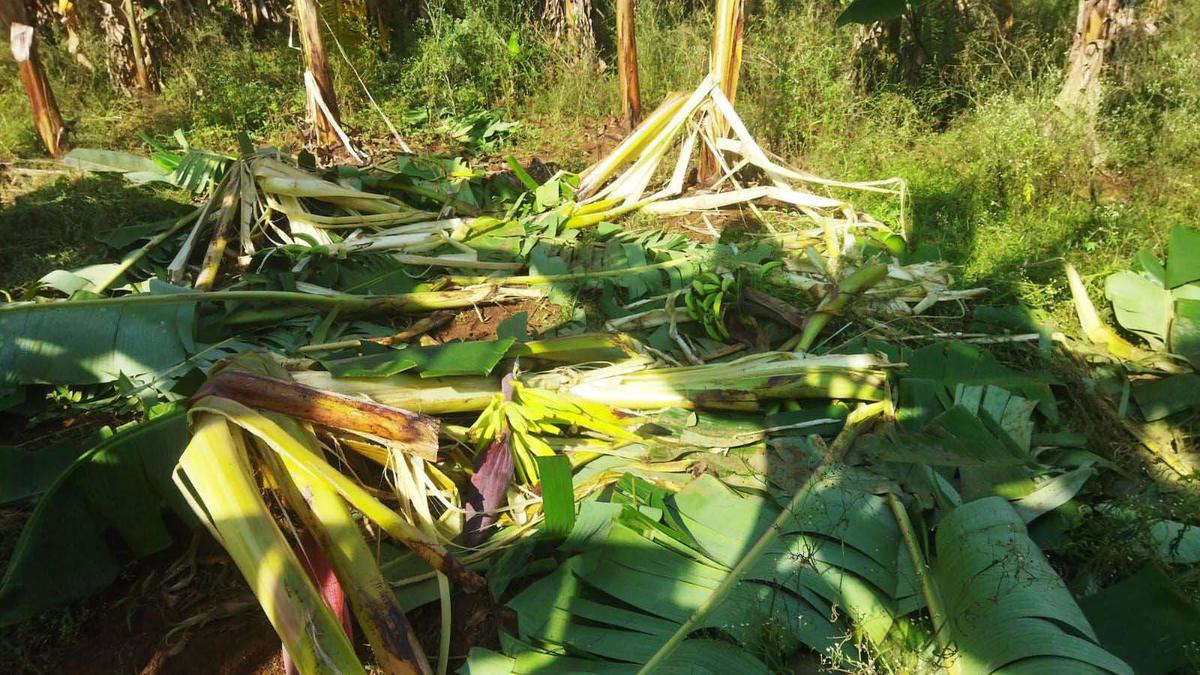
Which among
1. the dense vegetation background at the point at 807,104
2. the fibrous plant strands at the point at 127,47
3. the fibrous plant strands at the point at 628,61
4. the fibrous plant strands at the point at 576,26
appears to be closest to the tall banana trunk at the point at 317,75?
the dense vegetation background at the point at 807,104

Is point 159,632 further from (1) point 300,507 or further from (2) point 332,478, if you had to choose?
(2) point 332,478

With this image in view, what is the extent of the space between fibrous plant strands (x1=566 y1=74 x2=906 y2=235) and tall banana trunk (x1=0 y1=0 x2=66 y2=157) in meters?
4.25

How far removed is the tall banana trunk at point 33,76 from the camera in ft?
18.4

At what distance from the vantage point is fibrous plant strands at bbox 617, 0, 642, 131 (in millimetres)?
6004

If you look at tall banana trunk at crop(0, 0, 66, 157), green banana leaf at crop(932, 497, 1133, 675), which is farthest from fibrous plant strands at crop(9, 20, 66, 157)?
green banana leaf at crop(932, 497, 1133, 675)

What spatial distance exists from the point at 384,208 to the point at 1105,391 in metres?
4.13

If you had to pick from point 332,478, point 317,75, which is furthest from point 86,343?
point 317,75

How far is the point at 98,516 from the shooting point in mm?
2199

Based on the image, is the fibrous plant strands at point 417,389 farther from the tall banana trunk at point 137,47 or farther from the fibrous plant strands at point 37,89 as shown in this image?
the tall banana trunk at point 137,47

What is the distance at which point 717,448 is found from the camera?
9.14ft

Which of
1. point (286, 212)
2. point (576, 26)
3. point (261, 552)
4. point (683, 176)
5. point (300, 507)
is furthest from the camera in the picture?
point (576, 26)

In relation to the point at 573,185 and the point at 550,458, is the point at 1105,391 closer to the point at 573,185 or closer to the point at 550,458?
the point at 550,458

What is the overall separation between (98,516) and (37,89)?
17.0 ft

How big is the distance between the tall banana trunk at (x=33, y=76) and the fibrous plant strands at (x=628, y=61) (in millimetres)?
4434
